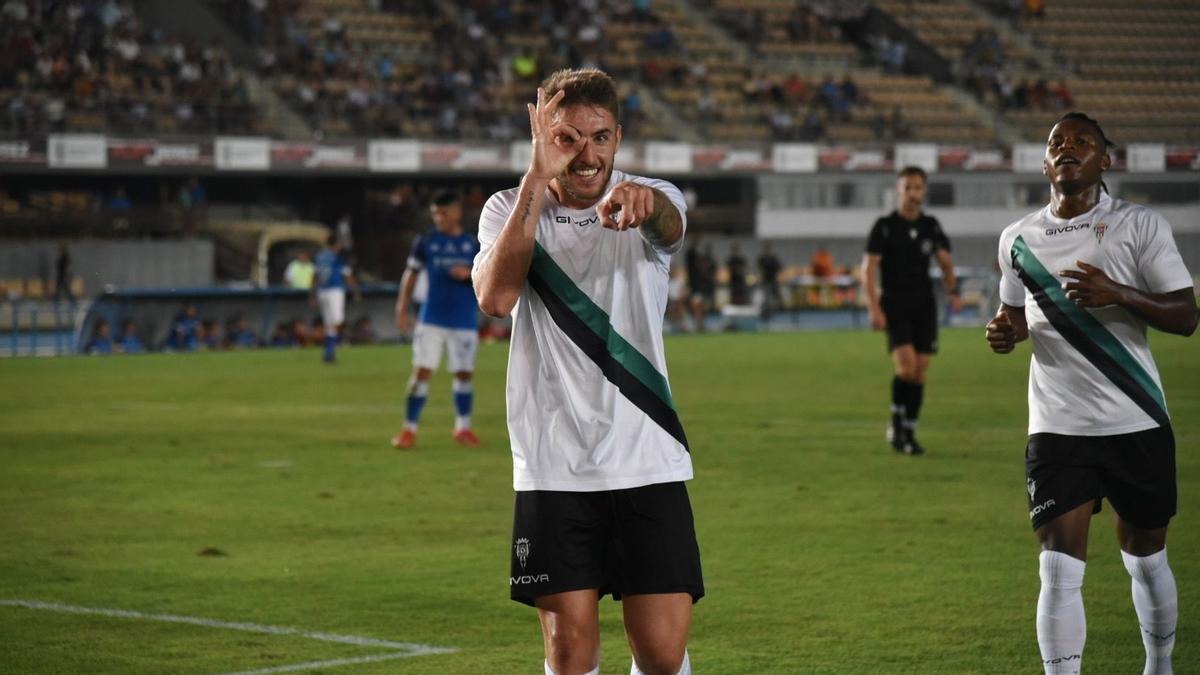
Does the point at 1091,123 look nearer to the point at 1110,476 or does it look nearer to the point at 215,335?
the point at 1110,476

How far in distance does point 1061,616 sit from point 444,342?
414 inches

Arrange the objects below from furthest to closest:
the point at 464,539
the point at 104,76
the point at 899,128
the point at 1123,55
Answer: the point at 1123,55 → the point at 899,128 → the point at 104,76 → the point at 464,539

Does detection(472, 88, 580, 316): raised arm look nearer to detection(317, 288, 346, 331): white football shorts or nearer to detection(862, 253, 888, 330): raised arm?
detection(862, 253, 888, 330): raised arm

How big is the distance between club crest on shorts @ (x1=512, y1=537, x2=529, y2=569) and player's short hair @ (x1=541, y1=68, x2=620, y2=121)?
120cm

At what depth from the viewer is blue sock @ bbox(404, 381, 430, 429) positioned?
612 inches

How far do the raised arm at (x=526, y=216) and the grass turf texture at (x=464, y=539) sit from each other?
8.93ft

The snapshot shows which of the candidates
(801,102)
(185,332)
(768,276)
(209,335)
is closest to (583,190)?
Result: (185,332)

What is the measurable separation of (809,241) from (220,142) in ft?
60.3

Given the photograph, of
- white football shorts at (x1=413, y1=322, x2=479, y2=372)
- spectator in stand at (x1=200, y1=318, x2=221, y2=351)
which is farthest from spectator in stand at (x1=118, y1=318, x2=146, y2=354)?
white football shorts at (x1=413, y1=322, x2=479, y2=372)

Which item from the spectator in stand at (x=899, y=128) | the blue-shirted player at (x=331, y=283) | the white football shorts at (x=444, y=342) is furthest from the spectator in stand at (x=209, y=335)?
the spectator in stand at (x=899, y=128)

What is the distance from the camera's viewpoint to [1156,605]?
621cm

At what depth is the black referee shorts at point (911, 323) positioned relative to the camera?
1462 centimetres

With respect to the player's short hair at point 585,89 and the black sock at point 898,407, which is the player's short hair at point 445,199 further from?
the player's short hair at point 585,89

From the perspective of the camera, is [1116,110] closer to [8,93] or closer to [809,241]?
[809,241]
